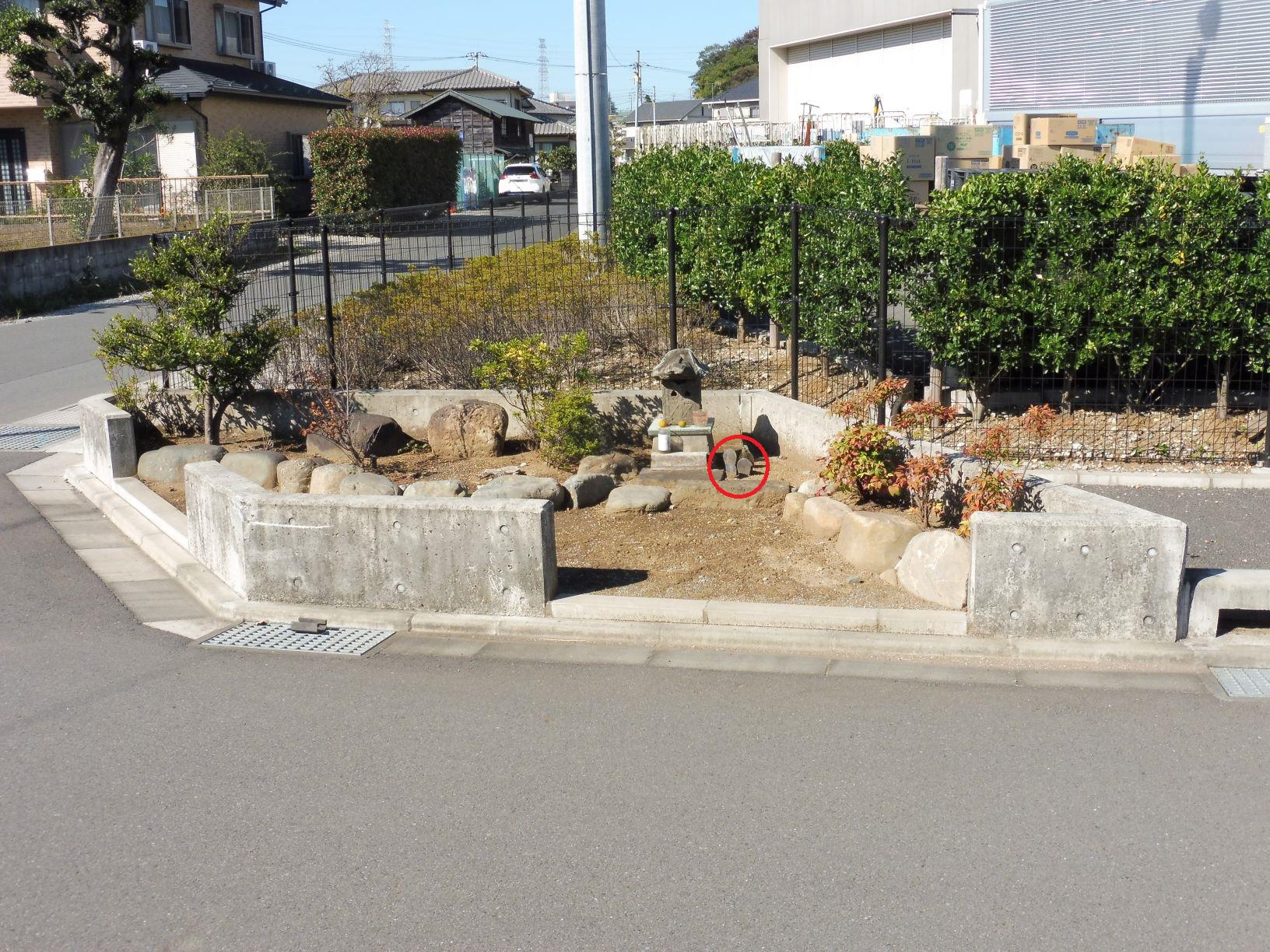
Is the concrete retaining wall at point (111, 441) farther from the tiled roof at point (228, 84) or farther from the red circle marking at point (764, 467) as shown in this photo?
the tiled roof at point (228, 84)

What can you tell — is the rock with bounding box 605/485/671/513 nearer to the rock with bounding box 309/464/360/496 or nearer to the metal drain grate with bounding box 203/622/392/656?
the rock with bounding box 309/464/360/496

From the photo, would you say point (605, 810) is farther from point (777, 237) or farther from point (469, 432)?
point (777, 237)

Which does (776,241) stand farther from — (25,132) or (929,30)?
(25,132)

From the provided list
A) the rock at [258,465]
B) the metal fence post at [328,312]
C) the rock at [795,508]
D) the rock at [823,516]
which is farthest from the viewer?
the metal fence post at [328,312]

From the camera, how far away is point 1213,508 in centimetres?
883

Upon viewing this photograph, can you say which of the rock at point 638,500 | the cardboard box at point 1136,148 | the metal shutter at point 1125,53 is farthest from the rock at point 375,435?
the metal shutter at point 1125,53

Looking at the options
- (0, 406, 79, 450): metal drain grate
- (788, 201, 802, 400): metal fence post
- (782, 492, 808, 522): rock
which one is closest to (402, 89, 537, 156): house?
(0, 406, 79, 450): metal drain grate

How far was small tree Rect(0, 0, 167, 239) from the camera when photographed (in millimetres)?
26375

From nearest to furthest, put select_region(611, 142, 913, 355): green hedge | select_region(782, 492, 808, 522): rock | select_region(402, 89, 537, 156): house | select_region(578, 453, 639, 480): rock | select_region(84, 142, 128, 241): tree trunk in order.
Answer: select_region(782, 492, 808, 522): rock < select_region(578, 453, 639, 480): rock < select_region(611, 142, 913, 355): green hedge < select_region(84, 142, 128, 241): tree trunk < select_region(402, 89, 537, 156): house

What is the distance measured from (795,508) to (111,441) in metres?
5.62

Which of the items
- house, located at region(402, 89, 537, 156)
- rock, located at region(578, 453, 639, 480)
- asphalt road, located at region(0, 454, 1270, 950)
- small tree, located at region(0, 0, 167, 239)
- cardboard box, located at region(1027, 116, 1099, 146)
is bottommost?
asphalt road, located at region(0, 454, 1270, 950)

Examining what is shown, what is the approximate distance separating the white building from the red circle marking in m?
9.20

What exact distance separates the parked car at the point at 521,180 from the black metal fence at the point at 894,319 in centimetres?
4235

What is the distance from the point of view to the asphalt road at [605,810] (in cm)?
424
